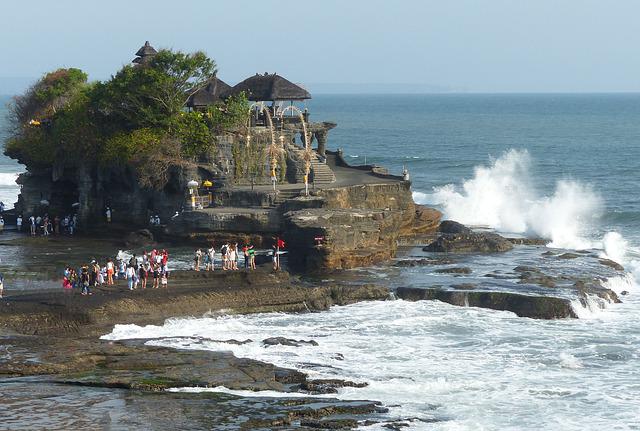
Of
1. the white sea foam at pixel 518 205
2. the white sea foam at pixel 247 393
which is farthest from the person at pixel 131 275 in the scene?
the white sea foam at pixel 518 205

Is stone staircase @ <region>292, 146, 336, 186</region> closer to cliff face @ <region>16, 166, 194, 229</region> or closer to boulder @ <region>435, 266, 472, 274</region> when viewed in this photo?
cliff face @ <region>16, 166, 194, 229</region>

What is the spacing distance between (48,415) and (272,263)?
18833 mm

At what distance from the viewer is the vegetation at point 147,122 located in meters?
51.8

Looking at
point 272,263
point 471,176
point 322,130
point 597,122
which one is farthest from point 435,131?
point 272,263

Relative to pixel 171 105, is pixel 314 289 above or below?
below

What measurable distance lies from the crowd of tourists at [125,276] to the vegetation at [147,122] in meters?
11.1

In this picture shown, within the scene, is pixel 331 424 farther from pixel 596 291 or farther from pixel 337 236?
pixel 337 236

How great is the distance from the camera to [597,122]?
165 metres

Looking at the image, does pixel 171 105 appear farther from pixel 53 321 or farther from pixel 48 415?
pixel 48 415

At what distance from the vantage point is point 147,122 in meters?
53.5

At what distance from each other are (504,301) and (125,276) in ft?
46.5

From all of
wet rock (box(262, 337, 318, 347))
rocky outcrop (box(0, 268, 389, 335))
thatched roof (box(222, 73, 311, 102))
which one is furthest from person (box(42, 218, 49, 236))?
wet rock (box(262, 337, 318, 347))

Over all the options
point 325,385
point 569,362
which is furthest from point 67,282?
point 569,362

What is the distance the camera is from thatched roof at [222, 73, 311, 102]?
57594mm
